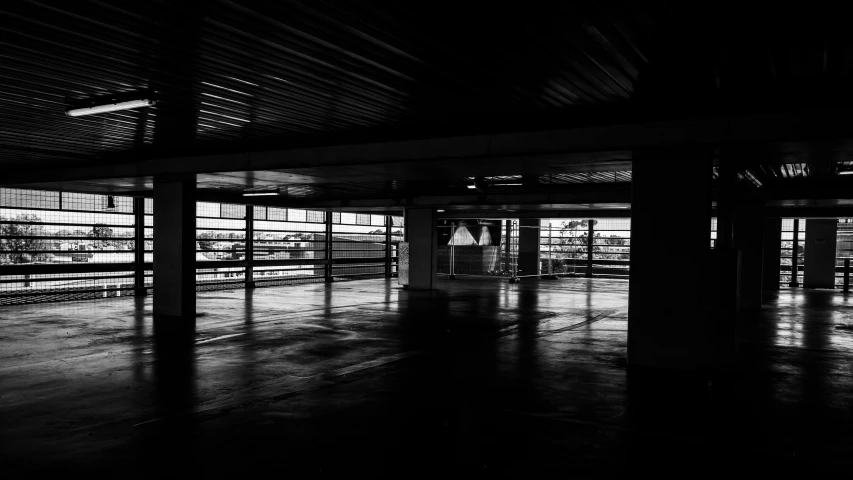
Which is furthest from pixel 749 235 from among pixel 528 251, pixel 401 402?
pixel 401 402

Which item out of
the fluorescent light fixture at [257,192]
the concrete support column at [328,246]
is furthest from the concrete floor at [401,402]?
the concrete support column at [328,246]

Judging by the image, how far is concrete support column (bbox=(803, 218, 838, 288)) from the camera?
29.5 metres

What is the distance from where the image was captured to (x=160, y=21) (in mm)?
5711

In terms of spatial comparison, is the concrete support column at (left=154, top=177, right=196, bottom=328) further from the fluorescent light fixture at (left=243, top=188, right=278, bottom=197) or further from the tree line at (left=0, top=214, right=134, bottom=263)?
the tree line at (left=0, top=214, right=134, bottom=263)

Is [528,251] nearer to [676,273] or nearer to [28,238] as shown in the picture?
[28,238]

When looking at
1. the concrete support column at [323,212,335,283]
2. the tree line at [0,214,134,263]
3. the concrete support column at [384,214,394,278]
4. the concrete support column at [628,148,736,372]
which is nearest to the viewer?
the concrete support column at [628,148,736,372]

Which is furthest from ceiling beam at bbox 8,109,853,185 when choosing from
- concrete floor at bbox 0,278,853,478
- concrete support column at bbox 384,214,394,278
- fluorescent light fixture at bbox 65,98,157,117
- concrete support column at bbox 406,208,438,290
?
concrete support column at bbox 384,214,394,278

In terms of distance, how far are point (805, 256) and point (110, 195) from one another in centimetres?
2952

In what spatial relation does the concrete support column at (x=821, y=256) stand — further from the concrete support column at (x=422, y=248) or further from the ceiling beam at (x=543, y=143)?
the ceiling beam at (x=543, y=143)

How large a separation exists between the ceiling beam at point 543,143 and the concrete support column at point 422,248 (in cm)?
1214

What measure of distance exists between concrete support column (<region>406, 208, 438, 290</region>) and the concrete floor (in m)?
10.2

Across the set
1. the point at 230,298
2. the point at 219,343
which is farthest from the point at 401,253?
the point at 219,343

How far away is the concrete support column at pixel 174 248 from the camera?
15656 millimetres

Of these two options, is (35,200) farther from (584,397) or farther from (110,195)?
(584,397)
